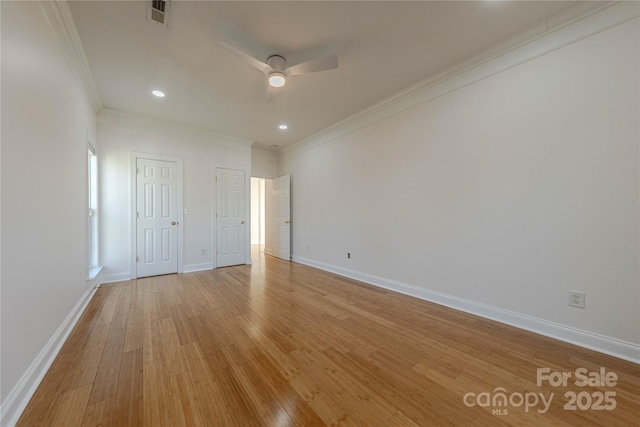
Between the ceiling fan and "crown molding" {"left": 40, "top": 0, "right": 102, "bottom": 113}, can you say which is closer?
"crown molding" {"left": 40, "top": 0, "right": 102, "bottom": 113}

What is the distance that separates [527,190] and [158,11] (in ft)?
12.1

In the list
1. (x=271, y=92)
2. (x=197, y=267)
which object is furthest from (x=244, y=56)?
(x=197, y=267)

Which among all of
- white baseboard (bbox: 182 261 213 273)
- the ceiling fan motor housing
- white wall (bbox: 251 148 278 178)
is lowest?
white baseboard (bbox: 182 261 213 273)

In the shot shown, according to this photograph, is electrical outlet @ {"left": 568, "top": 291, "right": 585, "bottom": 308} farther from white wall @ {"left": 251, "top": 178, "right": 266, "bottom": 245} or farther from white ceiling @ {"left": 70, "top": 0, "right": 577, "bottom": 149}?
white wall @ {"left": 251, "top": 178, "right": 266, "bottom": 245}

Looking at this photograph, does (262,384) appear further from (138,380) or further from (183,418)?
(138,380)

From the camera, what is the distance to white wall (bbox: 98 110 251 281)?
3.87 m

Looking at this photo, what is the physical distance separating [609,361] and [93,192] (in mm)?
6292

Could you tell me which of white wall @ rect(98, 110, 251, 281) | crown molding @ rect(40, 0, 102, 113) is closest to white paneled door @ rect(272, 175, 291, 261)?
white wall @ rect(98, 110, 251, 281)

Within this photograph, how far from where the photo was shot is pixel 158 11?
195 centimetres

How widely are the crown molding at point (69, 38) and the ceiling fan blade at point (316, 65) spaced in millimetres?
1833

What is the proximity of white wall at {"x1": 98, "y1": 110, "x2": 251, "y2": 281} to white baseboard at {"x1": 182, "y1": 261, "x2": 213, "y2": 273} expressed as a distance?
0.7 inches

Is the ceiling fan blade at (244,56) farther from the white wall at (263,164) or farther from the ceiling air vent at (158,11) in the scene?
the white wall at (263,164)

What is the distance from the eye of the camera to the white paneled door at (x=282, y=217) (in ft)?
18.7

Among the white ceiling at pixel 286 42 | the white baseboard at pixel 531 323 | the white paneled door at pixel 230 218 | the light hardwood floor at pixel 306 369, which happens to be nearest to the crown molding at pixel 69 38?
the white ceiling at pixel 286 42
